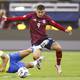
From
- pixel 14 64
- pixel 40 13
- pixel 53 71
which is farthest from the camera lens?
pixel 53 71

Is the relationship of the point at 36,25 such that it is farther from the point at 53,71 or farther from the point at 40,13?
the point at 53,71

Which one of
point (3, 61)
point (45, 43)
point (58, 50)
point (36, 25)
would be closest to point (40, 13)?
point (36, 25)

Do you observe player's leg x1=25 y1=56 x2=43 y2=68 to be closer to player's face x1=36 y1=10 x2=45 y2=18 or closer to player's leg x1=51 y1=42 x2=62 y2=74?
player's leg x1=51 y1=42 x2=62 y2=74

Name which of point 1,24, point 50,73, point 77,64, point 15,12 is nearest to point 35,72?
point 50,73

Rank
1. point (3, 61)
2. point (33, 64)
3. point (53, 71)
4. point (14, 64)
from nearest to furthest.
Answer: point (3, 61) < point (14, 64) < point (33, 64) < point (53, 71)

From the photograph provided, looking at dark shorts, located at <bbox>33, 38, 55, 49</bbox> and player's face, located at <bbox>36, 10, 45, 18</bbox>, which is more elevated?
player's face, located at <bbox>36, 10, 45, 18</bbox>

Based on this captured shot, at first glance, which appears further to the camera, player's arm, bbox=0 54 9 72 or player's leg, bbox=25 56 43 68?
player's leg, bbox=25 56 43 68

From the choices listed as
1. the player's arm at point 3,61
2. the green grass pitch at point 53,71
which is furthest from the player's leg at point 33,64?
the player's arm at point 3,61

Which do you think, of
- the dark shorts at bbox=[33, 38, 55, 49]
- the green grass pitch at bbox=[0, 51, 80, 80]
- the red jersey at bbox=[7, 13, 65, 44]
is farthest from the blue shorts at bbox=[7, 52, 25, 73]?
the red jersey at bbox=[7, 13, 65, 44]

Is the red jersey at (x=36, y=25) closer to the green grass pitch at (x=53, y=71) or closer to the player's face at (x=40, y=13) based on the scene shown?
the player's face at (x=40, y=13)

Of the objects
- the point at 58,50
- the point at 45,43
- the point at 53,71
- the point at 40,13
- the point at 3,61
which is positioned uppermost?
the point at 40,13

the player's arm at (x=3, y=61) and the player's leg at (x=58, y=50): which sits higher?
the player's arm at (x=3, y=61)

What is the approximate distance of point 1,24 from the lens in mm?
29219

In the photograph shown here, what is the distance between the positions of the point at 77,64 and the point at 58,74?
347cm
